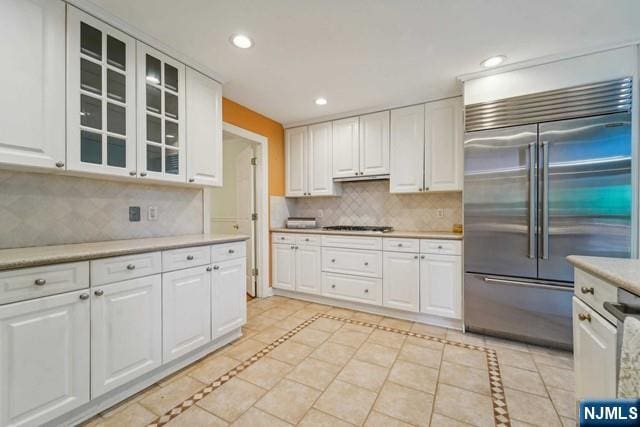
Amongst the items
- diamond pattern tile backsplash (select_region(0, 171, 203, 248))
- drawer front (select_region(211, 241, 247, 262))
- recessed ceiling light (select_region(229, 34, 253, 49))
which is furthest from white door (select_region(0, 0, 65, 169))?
drawer front (select_region(211, 241, 247, 262))

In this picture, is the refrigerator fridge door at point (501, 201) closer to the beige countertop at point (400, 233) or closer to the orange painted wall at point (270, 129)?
the beige countertop at point (400, 233)

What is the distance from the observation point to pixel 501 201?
2.26 metres

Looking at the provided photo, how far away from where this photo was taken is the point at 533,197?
7.01ft

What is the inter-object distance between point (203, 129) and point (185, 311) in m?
1.50

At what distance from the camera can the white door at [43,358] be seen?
1155mm

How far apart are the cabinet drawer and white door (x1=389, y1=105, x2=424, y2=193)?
0.62 m

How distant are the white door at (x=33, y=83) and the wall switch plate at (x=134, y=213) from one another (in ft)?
2.06

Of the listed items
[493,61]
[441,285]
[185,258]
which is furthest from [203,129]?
[441,285]

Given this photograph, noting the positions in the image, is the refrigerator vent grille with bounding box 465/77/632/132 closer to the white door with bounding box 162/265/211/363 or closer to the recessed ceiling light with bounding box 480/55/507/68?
the recessed ceiling light with bounding box 480/55/507/68

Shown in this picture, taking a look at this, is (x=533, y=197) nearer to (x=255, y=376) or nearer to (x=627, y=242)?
(x=627, y=242)

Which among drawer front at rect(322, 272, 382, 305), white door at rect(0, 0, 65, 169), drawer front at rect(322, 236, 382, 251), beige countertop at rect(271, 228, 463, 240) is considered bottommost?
drawer front at rect(322, 272, 382, 305)

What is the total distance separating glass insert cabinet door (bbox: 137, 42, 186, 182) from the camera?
6.16ft

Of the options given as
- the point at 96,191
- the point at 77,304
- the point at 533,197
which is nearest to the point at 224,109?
the point at 96,191

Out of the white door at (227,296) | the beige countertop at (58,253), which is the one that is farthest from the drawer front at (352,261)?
the beige countertop at (58,253)
